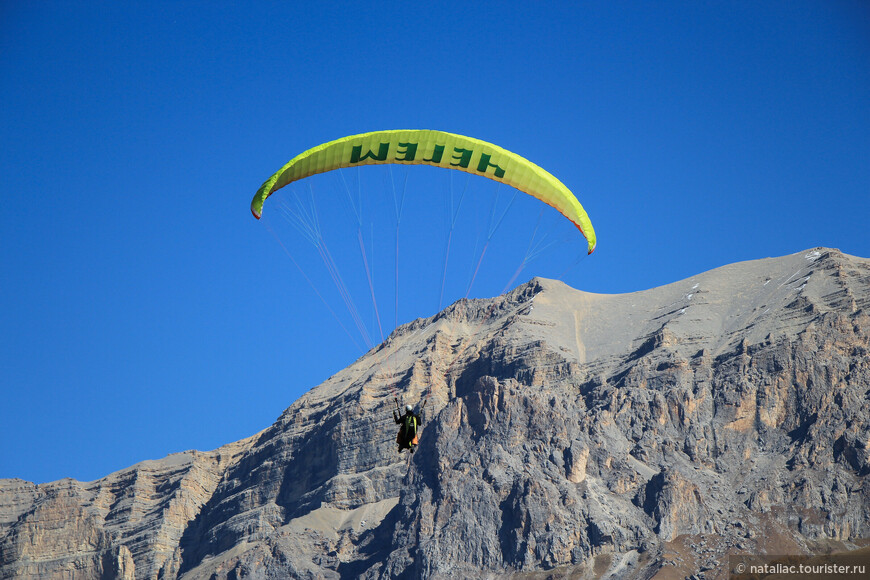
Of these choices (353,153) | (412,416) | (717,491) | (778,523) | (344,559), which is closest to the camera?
(412,416)

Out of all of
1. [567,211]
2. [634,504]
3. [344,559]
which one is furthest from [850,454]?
[567,211]

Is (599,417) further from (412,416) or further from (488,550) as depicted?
(412,416)

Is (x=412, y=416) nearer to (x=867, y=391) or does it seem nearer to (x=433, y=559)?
(x=433, y=559)

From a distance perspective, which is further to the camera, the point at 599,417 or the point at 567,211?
the point at 599,417

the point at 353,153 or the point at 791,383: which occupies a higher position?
the point at 791,383

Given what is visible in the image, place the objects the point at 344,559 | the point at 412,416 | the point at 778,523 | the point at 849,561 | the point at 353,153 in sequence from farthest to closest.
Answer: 1. the point at 344,559
2. the point at 778,523
3. the point at 849,561
4. the point at 353,153
5. the point at 412,416

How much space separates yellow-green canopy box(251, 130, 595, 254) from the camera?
5841 centimetres

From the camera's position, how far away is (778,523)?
171500 millimetres

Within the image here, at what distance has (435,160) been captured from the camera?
198ft

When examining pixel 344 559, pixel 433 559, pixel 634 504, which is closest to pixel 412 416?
pixel 433 559

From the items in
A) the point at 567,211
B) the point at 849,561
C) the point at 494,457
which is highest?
the point at 494,457

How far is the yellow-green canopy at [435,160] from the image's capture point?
5841 centimetres

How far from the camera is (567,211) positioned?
2430 inches

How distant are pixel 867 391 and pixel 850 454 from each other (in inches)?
674
